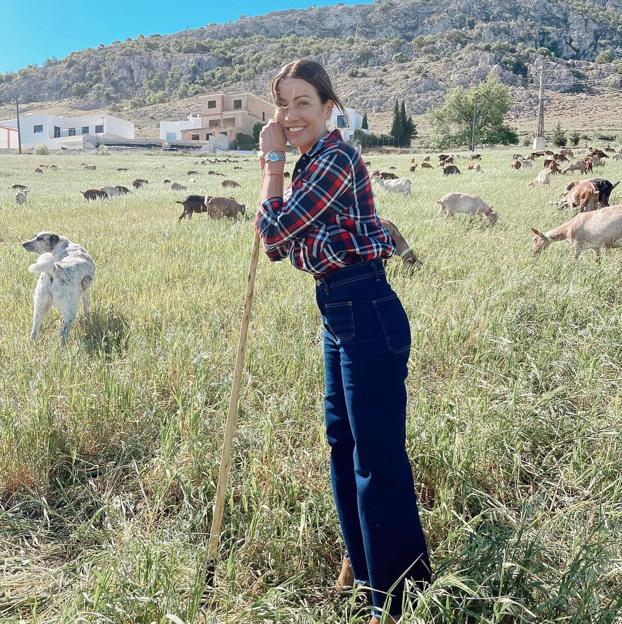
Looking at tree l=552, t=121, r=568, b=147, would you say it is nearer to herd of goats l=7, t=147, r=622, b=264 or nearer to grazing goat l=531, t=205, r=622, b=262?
herd of goats l=7, t=147, r=622, b=264

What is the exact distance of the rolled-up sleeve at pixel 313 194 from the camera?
1.86 metres

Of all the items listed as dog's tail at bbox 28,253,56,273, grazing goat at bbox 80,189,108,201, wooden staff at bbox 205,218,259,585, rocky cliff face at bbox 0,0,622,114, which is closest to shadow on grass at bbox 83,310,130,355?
dog's tail at bbox 28,253,56,273

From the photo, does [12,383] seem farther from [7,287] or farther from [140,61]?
[140,61]

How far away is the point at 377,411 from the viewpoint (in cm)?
190

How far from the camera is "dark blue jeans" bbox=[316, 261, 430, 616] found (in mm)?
1891

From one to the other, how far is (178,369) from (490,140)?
224 feet

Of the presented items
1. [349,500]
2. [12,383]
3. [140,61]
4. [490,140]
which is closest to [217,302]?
[12,383]

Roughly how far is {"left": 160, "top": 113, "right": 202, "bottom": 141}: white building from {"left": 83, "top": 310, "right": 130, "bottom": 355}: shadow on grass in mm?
79181

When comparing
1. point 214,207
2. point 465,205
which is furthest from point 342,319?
point 214,207

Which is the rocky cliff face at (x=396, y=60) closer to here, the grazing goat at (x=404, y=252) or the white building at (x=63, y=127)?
the white building at (x=63, y=127)

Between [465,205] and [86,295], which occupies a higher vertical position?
[465,205]

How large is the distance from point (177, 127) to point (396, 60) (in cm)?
8511

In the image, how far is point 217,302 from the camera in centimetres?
576

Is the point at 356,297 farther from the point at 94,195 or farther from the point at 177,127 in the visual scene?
the point at 177,127
